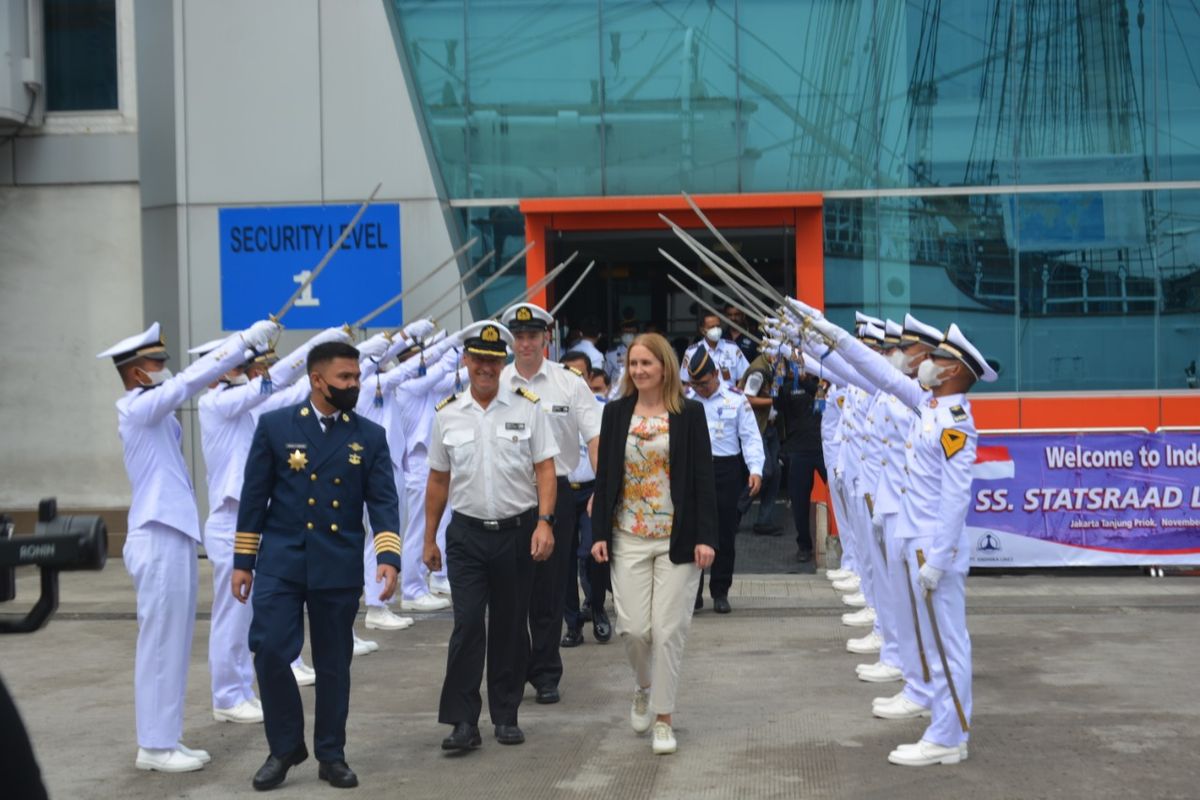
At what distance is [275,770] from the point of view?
708 cm

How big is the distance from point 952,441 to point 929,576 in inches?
24.7

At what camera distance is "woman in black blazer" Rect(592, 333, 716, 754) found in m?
7.68

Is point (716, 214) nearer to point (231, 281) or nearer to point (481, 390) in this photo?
point (231, 281)

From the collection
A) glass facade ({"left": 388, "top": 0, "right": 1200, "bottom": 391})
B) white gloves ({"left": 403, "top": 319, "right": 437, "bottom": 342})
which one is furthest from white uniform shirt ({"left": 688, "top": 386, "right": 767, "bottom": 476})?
glass facade ({"left": 388, "top": 0, "right": 1200, "bottom": 391})

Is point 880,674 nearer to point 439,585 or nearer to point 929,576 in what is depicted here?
point 929,576

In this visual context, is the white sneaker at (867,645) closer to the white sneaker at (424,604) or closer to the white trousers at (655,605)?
the white trousers at (655,605)

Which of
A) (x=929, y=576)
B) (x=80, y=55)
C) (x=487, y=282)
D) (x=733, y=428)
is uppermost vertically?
(x=80, y=55)

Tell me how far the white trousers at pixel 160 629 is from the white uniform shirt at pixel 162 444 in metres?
0.08

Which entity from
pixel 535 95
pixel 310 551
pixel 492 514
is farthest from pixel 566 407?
pixel 535 95

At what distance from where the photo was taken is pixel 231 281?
644 inches

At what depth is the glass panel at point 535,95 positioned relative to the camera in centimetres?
1641

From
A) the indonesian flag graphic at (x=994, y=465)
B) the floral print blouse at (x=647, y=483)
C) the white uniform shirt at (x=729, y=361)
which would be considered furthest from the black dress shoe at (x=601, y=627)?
the white uniform shirt at (x=729, y=361)

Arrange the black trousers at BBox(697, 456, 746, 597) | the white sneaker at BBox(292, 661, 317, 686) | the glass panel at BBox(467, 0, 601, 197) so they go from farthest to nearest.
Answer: the glass panel at BBox(467, 0, 601, 197) < the black trousers at BBox(697, 456, 746, 597) < the white sneaker at BBox(292, 661, 317, 686)

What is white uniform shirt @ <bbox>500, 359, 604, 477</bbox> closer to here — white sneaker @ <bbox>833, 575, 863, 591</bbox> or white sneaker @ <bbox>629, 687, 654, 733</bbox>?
white sneaker @ <bbox>629, 687, 654, 733</bbox>
